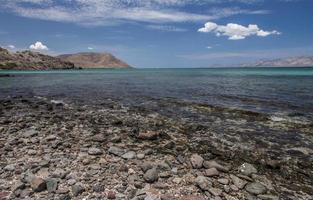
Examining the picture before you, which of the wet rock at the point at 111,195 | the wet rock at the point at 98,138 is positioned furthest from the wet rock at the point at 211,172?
the wet rock at the point at 98,138

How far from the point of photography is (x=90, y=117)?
1762 centimetres

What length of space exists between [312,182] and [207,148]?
165 inches

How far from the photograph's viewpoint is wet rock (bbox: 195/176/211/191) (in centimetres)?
771

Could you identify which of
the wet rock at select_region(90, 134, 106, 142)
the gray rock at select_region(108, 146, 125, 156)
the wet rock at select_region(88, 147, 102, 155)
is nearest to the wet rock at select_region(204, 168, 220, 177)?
the gray rock at select_region(108, 146, 125, 156)

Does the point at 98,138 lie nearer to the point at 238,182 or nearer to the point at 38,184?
the point at 38,184

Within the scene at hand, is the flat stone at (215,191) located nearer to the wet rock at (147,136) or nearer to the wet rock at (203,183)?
the wet rock at (203,183)

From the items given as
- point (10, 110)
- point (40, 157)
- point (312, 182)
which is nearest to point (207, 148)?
point (312, 182)

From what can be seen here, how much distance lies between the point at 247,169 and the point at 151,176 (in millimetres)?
3665

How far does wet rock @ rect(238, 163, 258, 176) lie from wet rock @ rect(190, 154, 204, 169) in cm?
142

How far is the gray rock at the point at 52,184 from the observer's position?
7250 millimetres

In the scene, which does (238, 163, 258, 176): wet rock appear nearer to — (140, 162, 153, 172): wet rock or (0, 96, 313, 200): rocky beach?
(0, 96, 313, 200): rocky beach

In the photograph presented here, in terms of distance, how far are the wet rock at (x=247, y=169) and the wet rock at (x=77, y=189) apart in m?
5.44

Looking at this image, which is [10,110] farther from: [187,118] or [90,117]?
[187,118]

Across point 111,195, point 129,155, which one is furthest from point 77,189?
point 129,155
